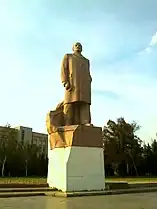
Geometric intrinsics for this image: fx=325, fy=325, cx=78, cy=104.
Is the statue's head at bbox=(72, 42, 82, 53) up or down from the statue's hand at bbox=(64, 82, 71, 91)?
up

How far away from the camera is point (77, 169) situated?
12344 millimetres

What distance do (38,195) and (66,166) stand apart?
163 centimetres

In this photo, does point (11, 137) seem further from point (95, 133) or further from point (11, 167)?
point (95, 133)

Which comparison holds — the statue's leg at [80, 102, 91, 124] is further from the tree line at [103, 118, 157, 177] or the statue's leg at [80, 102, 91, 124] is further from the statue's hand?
the tree line at [103, 118, 157, 177]

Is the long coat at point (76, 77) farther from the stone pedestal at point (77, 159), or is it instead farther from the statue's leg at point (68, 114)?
the stone pedestal at point (77, 159)

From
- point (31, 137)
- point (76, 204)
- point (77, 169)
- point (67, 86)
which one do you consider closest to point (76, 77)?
point (67, 86)

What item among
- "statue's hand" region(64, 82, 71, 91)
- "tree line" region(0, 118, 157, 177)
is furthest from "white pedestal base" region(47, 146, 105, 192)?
"tree line" region(0, 118, 157, 177)

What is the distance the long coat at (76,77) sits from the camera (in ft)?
44.3

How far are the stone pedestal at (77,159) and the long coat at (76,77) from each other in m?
1.41

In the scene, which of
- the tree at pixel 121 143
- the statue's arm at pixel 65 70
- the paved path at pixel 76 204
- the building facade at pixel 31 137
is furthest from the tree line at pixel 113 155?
the paved path at pixel 76 204

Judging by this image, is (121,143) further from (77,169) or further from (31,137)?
(77,169)

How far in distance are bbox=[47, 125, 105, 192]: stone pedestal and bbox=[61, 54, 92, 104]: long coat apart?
141 cm

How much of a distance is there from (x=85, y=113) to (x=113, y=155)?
34.1m

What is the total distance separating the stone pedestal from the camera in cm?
1223
